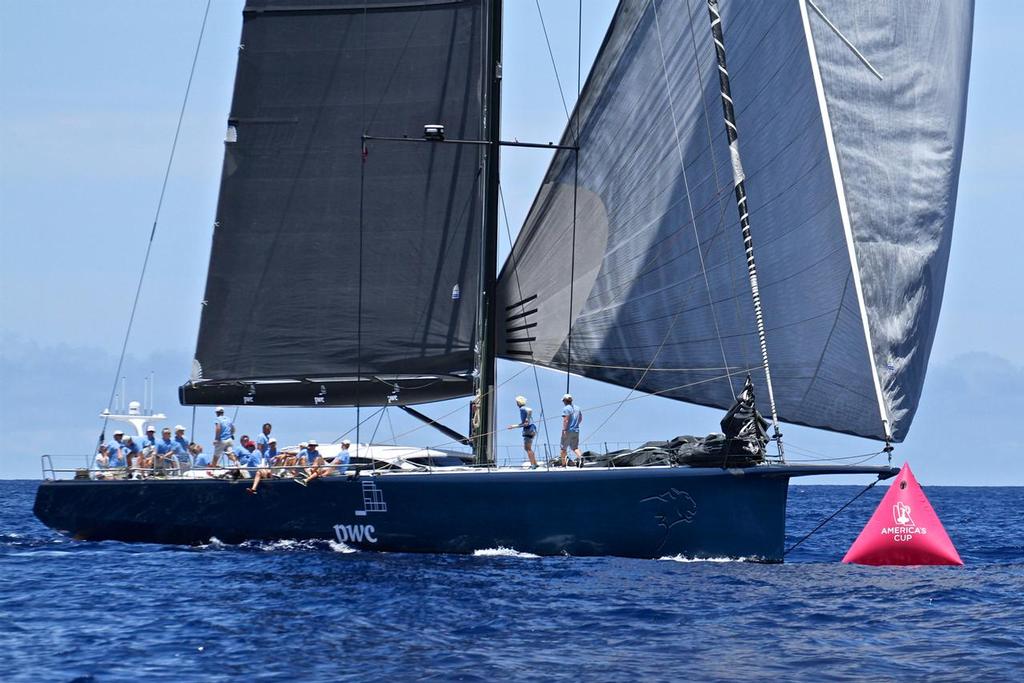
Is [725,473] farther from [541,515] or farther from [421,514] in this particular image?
[421,514]

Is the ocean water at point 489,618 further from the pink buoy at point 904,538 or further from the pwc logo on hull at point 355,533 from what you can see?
the pink buoy at point 904,538

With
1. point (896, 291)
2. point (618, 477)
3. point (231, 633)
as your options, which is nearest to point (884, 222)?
point (896, 291)

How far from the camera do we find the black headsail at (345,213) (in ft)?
78.4

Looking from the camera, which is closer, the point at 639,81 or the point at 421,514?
the point at 421,514

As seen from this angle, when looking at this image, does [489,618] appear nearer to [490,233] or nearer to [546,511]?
[546,511]

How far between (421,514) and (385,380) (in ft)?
10.9

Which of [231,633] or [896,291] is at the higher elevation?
[896,291]

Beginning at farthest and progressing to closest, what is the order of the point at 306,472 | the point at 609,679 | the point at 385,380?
the point at 385,380 < the point at 306,472 < the point at 609,679

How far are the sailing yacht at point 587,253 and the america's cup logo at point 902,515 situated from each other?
1699 millimetres

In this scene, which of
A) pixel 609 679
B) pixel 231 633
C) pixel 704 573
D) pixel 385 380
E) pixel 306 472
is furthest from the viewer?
pixel 385 380

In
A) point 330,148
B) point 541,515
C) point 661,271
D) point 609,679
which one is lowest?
point 609,679

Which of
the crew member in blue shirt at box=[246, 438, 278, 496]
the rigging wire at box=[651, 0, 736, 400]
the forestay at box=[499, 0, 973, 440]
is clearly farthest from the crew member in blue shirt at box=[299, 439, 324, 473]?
the rigging wire at box=[651, 0, 736, 400]

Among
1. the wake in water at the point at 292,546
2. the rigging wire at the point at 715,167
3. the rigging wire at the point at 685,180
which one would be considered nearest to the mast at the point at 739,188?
the rigging wire at the point at 715,167

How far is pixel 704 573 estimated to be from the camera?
64.4 ft
